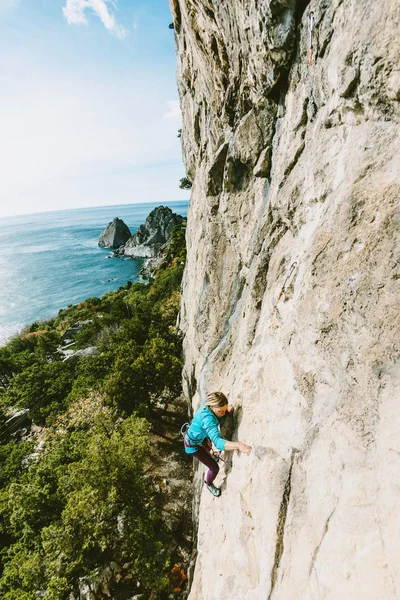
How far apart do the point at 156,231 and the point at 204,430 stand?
141m

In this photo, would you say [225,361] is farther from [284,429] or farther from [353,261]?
[353,261]

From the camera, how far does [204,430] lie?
24.9ft

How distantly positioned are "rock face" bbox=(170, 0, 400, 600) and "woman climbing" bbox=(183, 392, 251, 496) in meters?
0.39

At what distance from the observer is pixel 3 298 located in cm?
12512

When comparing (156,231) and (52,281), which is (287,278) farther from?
(52,281)

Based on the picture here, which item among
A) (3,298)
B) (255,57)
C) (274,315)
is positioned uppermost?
(255,57)

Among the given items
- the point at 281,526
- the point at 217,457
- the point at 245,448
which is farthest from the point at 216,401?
the point at 281,526

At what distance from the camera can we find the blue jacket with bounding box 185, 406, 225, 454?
6988 millimetres

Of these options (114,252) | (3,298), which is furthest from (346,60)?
(114,252)

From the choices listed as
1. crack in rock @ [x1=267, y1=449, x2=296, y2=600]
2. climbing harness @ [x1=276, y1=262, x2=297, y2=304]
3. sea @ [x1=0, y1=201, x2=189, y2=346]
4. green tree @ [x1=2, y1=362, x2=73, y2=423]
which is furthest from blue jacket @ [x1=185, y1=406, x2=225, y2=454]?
sea @ [x1=0, y1=201, x2=189, y2=346]

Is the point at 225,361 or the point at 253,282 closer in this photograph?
the point at 253,282

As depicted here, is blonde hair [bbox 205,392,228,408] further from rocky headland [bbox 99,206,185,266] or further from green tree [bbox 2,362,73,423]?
rocky headland [bbox 99,206,185,266]

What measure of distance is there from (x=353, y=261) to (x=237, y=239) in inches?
331

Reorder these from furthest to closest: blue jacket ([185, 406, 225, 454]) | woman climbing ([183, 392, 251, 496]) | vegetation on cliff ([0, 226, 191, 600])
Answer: vegetation on cliff ([0, 226, 191, 600]), blue jacket ([185, 406, 225, 454]), woman climbing ([183, 392, 251, 496])
